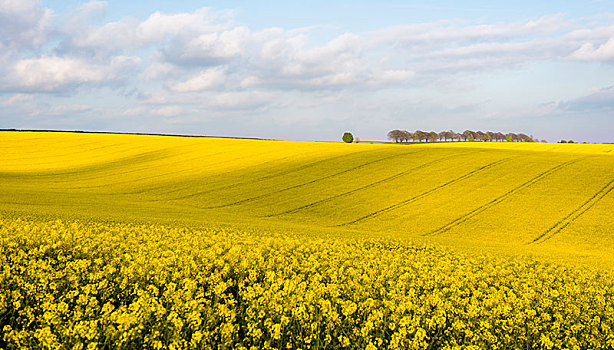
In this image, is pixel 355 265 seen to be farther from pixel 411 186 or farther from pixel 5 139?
pixel 5 139

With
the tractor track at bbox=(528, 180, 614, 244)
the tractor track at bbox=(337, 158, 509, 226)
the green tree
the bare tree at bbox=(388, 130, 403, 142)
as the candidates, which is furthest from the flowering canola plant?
the bare tree at bbox=(388, 130, 403, 142)

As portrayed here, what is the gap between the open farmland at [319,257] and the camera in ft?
21.7

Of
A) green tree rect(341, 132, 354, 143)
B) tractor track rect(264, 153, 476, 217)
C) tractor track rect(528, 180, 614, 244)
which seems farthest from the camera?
green tree rect(341, 132, 354, 143)

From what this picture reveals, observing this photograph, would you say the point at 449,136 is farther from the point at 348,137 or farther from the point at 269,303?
the point at 269,303

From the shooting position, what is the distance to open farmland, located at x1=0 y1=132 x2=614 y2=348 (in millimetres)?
6617

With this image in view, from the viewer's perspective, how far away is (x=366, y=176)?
42031mm

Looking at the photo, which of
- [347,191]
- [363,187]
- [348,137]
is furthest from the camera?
[348,137]

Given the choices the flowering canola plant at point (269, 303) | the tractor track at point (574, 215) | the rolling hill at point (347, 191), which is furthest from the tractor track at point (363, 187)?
the flowering canola plant at point (269, 303)

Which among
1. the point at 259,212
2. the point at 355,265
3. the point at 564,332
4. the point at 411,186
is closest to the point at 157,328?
the point at 355,265

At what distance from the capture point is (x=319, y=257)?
1171cm

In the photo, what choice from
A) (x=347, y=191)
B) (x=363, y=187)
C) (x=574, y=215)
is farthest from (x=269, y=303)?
(x=363, y=187)

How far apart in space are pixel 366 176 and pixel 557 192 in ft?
48.9

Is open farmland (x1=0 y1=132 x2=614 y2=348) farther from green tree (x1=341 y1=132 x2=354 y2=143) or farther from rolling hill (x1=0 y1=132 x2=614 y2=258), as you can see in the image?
green tree (x1=341 y1=132 x2=354 y2=143)

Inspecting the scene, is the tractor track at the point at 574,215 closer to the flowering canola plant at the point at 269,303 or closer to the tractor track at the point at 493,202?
the tractor track at the point at 493,202
